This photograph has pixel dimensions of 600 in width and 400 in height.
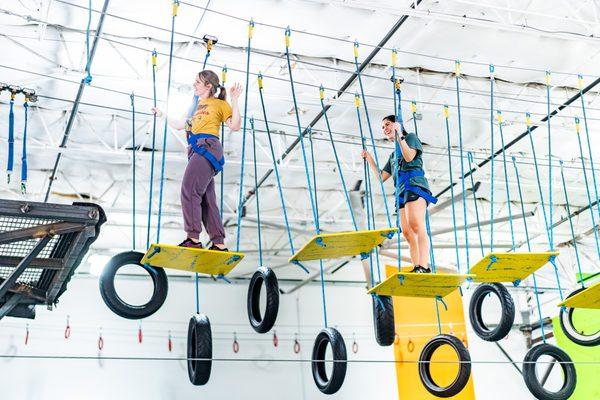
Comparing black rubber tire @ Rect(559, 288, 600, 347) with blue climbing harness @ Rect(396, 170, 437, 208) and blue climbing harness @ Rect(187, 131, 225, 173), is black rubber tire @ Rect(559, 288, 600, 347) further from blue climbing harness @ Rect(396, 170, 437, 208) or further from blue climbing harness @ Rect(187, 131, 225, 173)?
blue climbing harness @ Rect(187, 131, 225, 173)

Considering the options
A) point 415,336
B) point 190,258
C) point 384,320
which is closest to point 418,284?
point 384,320

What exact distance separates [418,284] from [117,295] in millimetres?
2276

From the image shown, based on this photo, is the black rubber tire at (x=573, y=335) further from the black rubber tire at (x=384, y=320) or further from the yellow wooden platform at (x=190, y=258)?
the yellow wooden platform at (x=190, y=258)

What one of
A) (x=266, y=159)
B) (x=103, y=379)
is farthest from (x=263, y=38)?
(x=103, y=379)

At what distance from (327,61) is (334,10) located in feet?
3.03

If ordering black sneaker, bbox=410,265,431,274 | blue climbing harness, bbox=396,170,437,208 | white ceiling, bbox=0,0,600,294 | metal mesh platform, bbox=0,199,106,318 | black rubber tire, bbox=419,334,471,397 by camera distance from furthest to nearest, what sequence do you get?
white ceiling, bbox=0,0,600,294
black rubber tire, bbox=419,334,471,397
blue climbing harness, bbox=396,170,437,208
black sneaker, bbox=410,265,431,274
metal mesh platform, bbox=0,199,106,318

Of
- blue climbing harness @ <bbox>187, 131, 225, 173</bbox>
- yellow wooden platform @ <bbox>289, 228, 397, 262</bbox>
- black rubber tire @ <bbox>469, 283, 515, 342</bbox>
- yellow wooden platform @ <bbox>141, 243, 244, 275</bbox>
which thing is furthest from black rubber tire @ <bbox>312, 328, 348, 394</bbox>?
blue climbing harness @ <bbox>187, 131, 225, 173</bbox>

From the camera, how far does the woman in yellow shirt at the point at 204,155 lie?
4802 millimetres

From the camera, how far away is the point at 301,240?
12656mm

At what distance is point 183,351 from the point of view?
40.7 feet

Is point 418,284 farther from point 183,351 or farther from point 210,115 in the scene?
point 183,351

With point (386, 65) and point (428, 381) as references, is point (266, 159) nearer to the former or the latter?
point (386, 65)

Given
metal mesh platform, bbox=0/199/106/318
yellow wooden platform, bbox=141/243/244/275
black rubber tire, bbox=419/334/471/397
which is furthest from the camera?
black rubber tire, bbox=419/334/471/397

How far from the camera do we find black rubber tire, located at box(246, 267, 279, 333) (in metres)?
4.97
